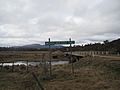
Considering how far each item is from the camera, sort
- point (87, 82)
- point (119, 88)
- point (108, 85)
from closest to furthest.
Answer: point (119, 88), point (108, 85), point (87, 82)

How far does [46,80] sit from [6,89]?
404cm

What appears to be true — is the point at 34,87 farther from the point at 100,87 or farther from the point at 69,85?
the point at 100,87

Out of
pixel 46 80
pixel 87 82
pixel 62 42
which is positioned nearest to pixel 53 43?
pixel 62 42

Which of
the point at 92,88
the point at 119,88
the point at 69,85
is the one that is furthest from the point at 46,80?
the point at 119,88

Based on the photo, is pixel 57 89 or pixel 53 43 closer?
pixel 57 89

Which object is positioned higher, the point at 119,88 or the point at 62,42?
the point at 62,42

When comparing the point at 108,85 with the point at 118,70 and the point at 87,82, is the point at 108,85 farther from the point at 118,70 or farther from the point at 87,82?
the point at 118,70

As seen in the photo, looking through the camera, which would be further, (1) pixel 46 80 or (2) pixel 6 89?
(1) pixel 46 80

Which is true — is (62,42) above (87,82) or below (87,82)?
above

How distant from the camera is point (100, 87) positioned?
14078mm

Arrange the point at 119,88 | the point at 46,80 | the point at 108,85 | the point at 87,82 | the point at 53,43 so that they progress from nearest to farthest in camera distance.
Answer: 1. the point at 119,88
2. the point at 108,85
3. the point at 87,82
4. the point at 46,80
5. the point at 53,43

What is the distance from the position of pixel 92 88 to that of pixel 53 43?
6.70 metres

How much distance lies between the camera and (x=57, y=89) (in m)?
13.9

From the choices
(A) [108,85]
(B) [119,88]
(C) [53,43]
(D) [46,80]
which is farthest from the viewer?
(C) [53,43]
